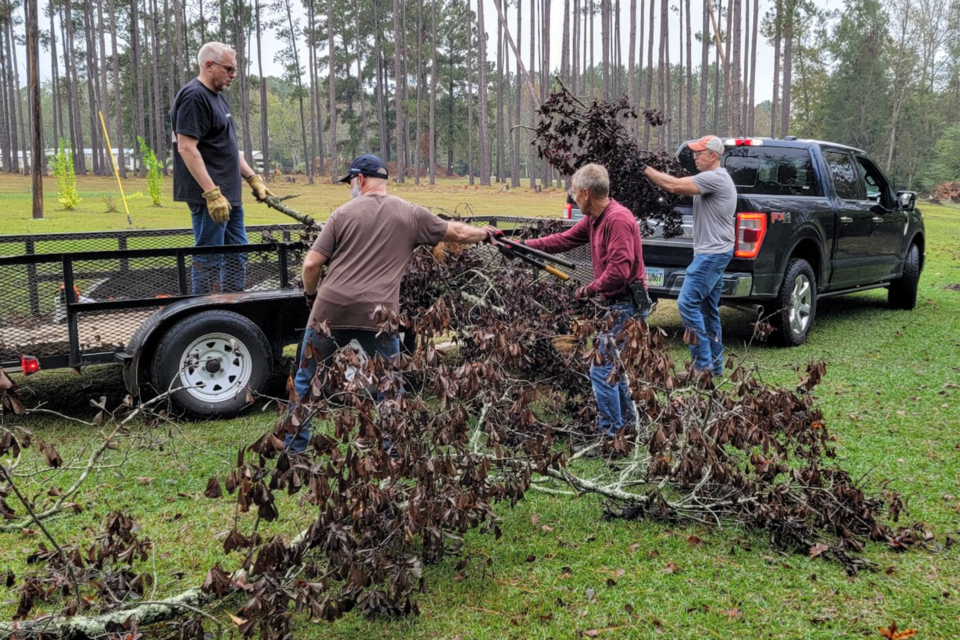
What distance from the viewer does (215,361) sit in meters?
5.78

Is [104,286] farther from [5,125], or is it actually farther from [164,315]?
[5,125]

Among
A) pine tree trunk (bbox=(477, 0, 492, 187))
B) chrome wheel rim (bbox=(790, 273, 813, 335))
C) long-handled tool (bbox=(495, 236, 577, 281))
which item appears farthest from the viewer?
pine tree trunk (bbox=(477, 0, 492, 187))

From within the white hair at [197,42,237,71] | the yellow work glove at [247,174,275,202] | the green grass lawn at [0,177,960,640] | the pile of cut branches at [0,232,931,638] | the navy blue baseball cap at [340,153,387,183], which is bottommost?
the green grass lawn at [0,177,960,640]

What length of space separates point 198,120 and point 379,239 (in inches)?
84.7

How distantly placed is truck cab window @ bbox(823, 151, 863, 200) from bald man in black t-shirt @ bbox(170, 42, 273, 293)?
238 inches

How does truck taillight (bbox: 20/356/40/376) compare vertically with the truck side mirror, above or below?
below

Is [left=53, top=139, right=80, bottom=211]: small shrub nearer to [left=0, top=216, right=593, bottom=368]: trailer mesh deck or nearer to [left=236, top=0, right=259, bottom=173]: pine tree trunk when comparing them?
[left=0, top=216, right=593, bottom=368]: trailer mesh deck

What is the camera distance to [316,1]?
206 ft

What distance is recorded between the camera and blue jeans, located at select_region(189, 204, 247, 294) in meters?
5.88

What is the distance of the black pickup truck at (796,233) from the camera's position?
7895 mm

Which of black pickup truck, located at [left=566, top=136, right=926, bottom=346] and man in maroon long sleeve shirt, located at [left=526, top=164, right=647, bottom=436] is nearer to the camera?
man in maroon long sleeve shirt, located at [left=526, top=164, right=647, bottom=436]

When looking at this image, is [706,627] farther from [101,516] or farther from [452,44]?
[452,44]

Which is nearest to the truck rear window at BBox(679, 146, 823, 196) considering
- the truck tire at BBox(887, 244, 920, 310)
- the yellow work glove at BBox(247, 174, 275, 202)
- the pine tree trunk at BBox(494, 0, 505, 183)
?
the truck tire at BBox(887, 244, 920, 310)

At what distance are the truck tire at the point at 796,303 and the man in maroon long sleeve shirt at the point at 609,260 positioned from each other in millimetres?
3502
